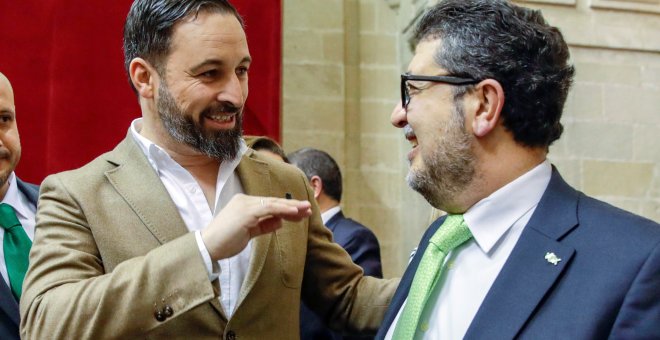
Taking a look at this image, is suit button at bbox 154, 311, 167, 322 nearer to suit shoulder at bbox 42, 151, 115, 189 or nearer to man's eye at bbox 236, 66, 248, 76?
suit shoulder at bbox 42, 151, 115, 189

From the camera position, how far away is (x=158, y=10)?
6.37ft

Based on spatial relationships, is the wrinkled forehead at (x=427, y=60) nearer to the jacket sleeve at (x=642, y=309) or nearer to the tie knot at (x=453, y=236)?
the tie knot at (x=453, y=236)

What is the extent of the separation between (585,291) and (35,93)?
3.47m

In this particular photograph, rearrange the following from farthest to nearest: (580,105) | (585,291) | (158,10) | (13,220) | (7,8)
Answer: (580,105), (7,8), (13,220), (158,10), (585,291)

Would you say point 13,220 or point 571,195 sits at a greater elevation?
point 571,195

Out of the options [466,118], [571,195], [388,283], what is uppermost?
[466,118]

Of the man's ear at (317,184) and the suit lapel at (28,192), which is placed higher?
the suit lapel at (28,192)

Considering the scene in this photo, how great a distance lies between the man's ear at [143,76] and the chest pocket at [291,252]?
439 millimetres

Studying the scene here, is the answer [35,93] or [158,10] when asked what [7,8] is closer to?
[35,93]

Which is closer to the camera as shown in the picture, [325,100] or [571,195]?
[571,195]

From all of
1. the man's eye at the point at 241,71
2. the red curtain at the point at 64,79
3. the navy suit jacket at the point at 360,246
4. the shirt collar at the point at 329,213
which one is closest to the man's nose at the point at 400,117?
the man's eye at the point at 241,71

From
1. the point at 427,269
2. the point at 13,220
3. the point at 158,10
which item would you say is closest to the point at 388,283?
the point at 427,269

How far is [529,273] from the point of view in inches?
66.0

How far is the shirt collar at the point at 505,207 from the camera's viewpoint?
1812 millimetres
